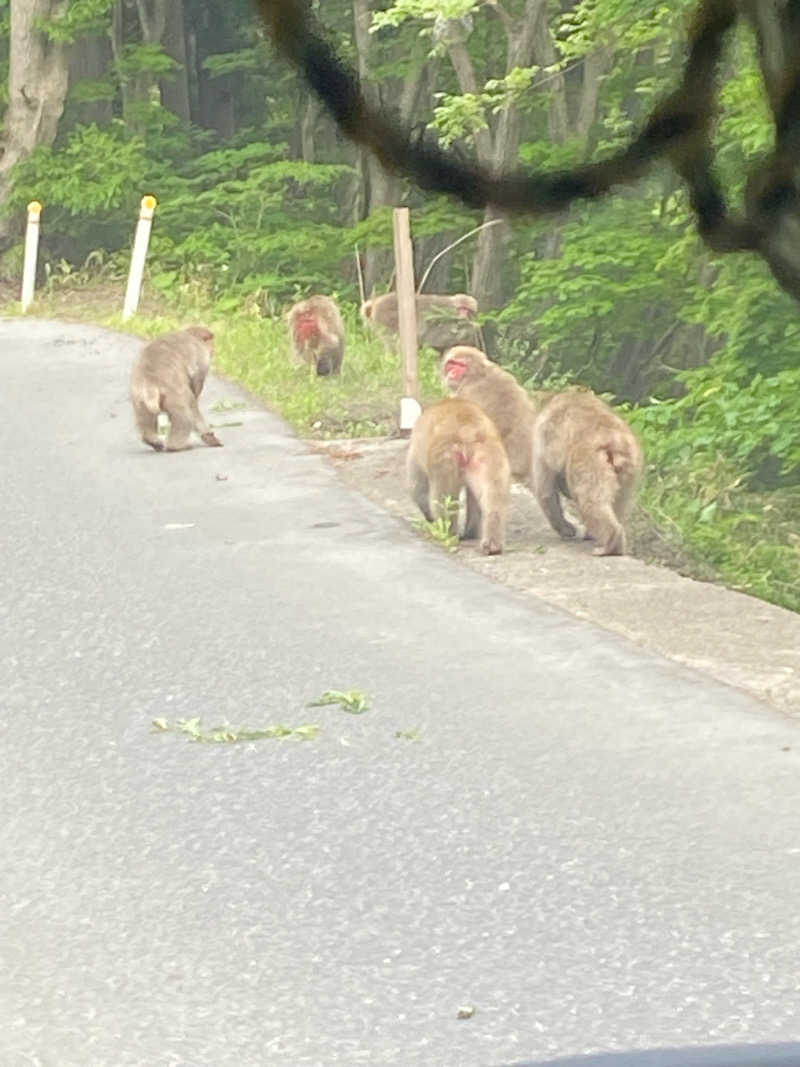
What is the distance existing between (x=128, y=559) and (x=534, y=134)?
18.0 m

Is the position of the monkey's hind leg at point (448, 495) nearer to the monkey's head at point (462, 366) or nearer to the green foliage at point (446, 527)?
the green foliage at point (446, 527)

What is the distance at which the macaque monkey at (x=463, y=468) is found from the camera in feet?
35.3

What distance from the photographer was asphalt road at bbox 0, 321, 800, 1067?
203 inches

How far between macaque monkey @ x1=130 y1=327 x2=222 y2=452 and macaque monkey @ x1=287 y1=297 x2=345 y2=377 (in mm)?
2645

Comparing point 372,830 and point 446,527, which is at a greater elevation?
point 446,527

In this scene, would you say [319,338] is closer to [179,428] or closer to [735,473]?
[179,428]

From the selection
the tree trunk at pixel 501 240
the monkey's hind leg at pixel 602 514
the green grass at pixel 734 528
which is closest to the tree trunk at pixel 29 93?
the tree trunk at pixel 501 240

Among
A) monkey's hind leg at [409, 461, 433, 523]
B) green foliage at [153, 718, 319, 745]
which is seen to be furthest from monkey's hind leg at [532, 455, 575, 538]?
green foliage at [153, 718, 319, 745]

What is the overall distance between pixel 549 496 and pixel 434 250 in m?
20.9

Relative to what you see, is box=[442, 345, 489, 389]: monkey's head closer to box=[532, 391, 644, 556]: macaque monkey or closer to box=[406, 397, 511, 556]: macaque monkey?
box=[406, 397, 511, 556]: macaque monkey

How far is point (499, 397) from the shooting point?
12.4 m

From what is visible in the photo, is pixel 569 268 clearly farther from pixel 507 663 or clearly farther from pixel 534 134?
pixel 507 663

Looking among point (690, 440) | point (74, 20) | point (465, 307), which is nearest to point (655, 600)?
point (690, 440)

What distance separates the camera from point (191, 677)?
27.9 ft
